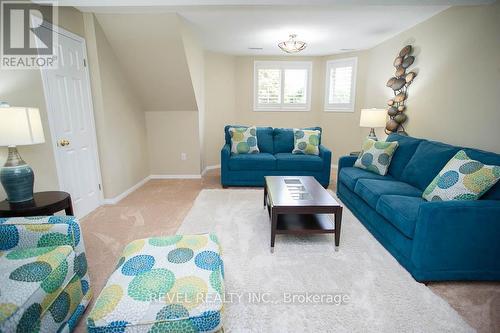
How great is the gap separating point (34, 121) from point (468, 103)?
3979 millimetres

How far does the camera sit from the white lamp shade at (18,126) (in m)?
1.74

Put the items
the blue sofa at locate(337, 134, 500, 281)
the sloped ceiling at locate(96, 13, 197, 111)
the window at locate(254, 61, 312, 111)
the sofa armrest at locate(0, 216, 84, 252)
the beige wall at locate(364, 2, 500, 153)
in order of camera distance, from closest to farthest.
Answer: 1. the sofa armrest at locate(0, 216, 84, 252)
2. the blue sofa at locate(337, 134, 500, 281)
3. the beige wall at locate(364, 2, 500, 153)
4. the sloped ceiling at locate(96, 13, 197, 111)
5. the window at locate(254, 61, 312, 111)

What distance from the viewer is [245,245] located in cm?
231

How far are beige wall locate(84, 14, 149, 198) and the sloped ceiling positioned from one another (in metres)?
0.15

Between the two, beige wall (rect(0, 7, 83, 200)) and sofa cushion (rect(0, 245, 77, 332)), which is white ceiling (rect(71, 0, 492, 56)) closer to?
beige wall (rect(0, 7, 83, 200))

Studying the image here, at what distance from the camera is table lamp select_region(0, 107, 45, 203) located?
1.75m

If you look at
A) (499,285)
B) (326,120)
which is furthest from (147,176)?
(499,285)

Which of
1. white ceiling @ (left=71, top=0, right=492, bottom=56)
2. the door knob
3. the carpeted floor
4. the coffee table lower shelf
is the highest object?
white ceiling @ (left=71, top=0, right=492, bottom=56)

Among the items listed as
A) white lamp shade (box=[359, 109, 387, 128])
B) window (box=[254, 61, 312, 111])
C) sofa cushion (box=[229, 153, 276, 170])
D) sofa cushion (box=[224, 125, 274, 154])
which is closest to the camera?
white lamp shade (box=[359, 109, 387, 128])

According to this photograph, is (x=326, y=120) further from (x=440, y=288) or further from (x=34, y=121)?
(x=34, y=121)

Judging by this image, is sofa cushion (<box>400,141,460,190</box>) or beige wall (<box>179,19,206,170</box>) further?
beige wall (<box>179,19,206,170</box>)

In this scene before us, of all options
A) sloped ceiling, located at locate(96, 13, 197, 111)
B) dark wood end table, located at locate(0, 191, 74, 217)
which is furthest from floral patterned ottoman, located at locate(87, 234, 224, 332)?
sloped ceiling, located at locate(96, 13, 197, 111)

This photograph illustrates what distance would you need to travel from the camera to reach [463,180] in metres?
1.92

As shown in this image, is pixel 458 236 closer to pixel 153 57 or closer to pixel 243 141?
pixel 243 141
